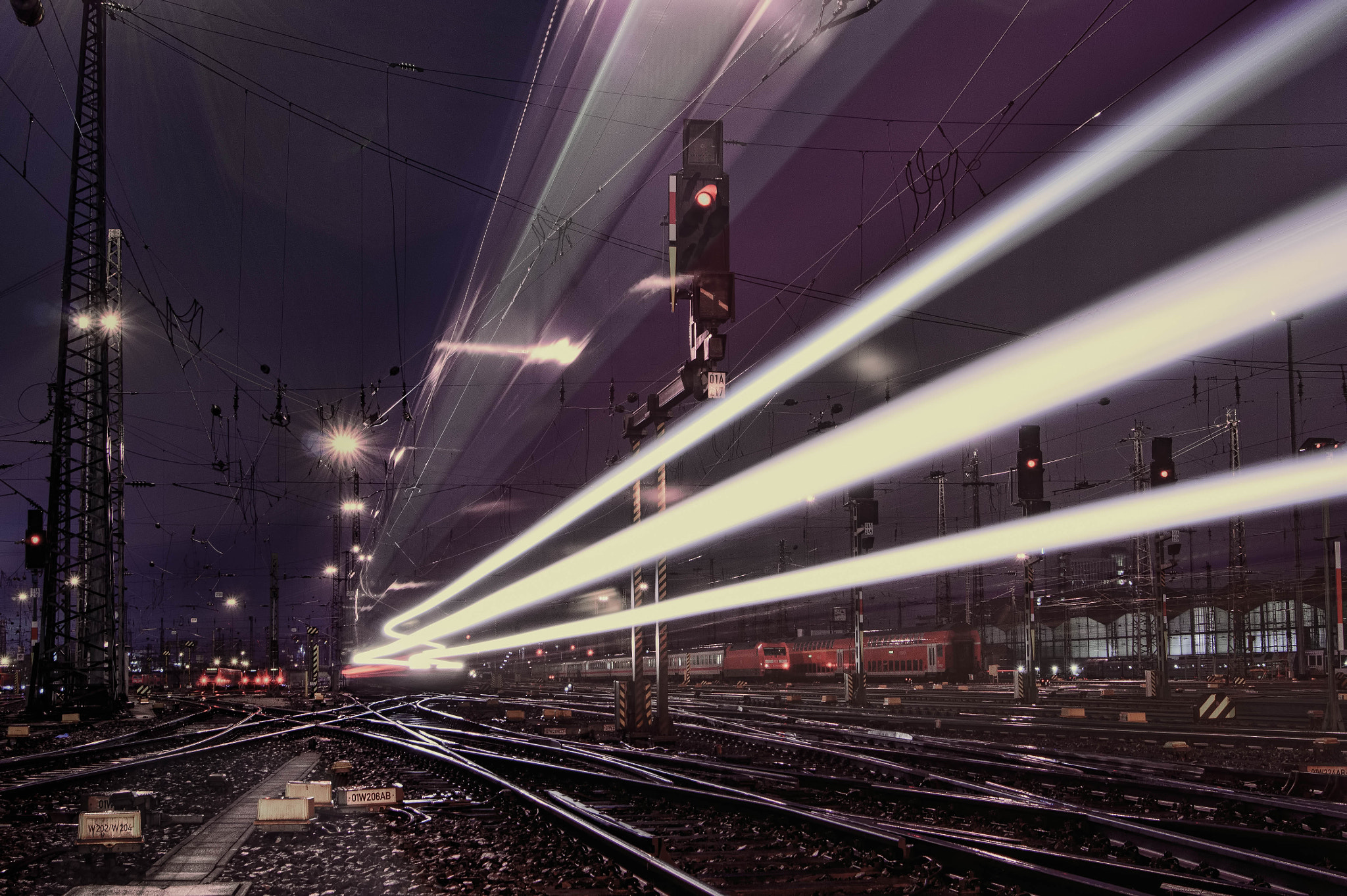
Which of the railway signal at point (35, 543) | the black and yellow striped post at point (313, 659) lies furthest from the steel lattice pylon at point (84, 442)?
the black and yellow striped post at point (313, 659)

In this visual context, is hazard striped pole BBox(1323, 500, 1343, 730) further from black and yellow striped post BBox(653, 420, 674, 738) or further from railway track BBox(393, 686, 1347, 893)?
black and yellow striped post BBox(653, 420, 674, 738)

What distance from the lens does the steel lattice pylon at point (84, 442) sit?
29234mm

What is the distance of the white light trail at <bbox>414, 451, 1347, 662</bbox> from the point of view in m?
37.0

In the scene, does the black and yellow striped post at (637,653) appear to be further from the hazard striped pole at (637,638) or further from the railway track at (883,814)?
the railway track at (883,814)

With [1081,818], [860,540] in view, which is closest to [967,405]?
[860,540]

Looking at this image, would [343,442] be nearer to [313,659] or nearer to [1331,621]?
[313,659]

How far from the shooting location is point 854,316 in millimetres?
25234

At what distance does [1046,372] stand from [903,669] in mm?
26583

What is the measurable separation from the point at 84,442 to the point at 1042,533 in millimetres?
33854

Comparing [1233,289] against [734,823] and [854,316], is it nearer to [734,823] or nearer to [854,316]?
[854,316]

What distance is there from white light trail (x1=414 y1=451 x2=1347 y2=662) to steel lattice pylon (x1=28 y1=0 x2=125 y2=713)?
15.6 metres

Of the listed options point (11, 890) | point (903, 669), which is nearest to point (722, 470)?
point (903, 669)

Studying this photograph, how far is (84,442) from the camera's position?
97.4 ft

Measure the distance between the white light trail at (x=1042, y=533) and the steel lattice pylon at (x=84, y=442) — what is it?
613 inches
